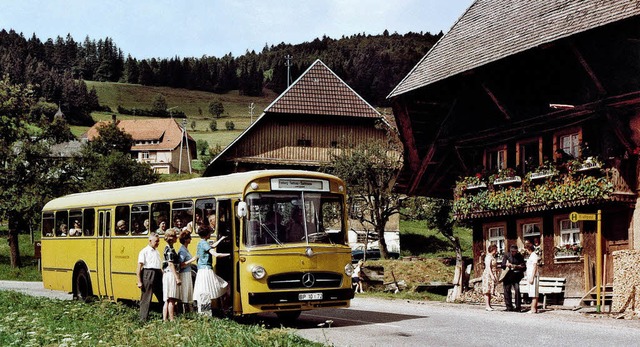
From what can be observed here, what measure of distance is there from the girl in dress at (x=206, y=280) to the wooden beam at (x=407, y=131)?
1813cm

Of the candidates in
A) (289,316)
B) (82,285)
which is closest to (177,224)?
(289,316)

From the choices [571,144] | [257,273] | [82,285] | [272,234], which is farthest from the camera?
[571,144]

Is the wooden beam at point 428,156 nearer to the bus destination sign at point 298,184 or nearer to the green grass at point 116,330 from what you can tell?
the bus destination sign at point 298,184

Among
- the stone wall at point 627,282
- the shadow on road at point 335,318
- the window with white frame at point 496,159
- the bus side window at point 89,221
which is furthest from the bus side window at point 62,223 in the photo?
the window with white frame at point 496,159

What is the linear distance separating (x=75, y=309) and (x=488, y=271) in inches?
424

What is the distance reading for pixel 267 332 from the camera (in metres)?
11.8

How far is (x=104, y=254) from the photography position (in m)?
21.4

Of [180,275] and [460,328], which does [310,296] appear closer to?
[180,275]

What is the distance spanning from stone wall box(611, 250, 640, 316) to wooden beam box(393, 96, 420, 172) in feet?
46.2

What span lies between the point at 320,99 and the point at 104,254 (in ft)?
150

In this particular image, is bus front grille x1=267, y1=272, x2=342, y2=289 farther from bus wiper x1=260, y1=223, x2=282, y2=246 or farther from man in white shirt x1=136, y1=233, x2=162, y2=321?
man in white shirt x1=136, y1=233, x2=162, y2=321

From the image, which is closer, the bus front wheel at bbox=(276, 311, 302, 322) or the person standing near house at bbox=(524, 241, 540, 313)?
the bus front wheel at bbox=(276, 311, 302, 322)

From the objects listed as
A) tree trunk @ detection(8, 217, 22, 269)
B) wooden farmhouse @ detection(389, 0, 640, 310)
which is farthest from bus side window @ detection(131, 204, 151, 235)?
tree trunk @ detection(8, 217, 22, 269)

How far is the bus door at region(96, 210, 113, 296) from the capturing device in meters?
21.3
